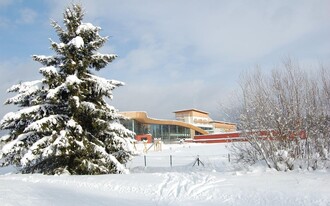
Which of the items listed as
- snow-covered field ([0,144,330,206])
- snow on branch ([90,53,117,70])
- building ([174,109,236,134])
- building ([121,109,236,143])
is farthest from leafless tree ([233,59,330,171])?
building ([174,109,236,134])

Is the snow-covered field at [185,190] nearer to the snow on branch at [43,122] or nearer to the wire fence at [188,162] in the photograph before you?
the snow on branch at [43,122]

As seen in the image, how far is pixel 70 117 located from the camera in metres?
14.0

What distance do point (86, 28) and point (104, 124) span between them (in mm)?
4828

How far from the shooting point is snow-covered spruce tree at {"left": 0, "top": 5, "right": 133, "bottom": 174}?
13.1 m

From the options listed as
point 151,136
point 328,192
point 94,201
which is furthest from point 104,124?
point 151,136

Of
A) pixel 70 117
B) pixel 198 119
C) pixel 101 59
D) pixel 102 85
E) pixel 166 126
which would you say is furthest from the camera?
pixel 198 119

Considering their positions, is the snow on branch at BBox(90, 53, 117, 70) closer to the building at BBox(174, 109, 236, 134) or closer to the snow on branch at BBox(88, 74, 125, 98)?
the snow on branch at BBox(88, 74, 125, 98)

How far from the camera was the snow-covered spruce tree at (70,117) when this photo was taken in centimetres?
1309

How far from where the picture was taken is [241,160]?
44.3 feet

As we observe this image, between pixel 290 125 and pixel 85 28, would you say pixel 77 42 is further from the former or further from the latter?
pixel 290 125

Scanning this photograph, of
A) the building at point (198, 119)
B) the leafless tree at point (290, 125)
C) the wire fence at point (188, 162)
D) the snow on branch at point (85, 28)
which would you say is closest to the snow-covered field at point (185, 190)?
the leafless tree at point (290, 125)

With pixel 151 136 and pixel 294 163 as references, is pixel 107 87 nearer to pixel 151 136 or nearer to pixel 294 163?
pixel 294 163

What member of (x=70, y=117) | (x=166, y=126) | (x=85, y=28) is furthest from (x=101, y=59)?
(x=166, y=126)

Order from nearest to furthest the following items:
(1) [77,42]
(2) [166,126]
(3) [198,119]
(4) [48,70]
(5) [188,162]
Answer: (4) [48,70] < (1) [77,42] < (5) [188,162] < (2) [166,126] < (3) [198,119]
